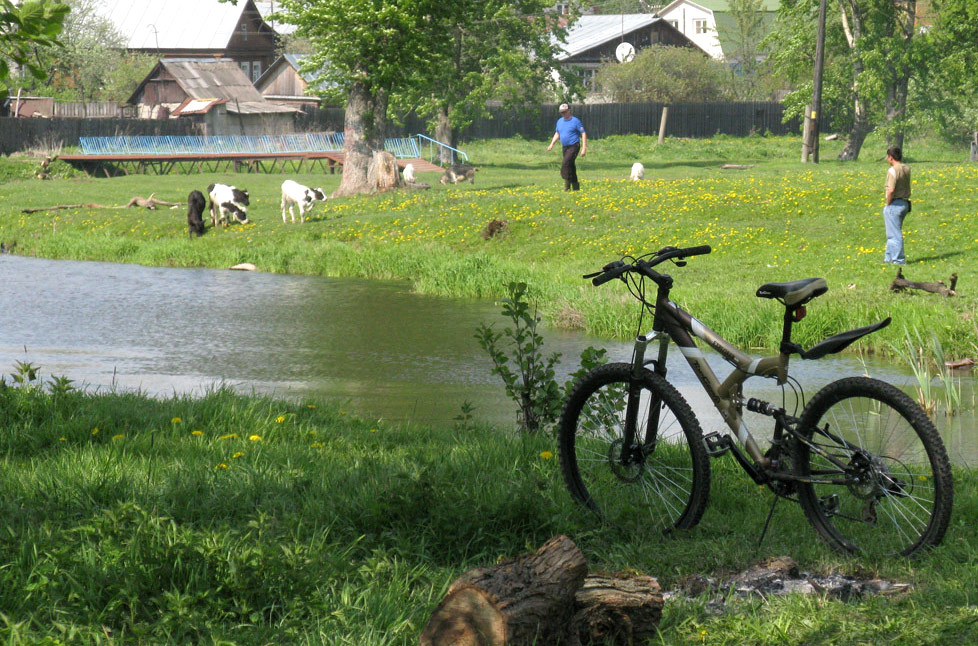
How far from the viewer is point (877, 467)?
4.56 m

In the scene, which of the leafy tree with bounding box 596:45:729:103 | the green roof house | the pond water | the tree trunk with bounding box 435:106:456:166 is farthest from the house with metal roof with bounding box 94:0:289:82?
the pond water

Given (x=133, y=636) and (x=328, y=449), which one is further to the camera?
(x=328, y=449)

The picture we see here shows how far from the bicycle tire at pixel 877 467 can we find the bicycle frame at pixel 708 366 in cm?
24

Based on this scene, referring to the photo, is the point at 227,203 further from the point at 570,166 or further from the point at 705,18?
the point at 705,18

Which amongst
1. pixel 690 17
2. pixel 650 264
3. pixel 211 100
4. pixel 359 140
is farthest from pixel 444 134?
pixel 690 17

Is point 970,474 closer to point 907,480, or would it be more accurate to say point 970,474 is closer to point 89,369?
point 907,480

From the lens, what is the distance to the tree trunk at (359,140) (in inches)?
1168

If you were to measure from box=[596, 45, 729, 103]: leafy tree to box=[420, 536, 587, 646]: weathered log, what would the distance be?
213 feet

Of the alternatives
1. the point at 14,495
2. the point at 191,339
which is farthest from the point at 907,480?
the point at 191,339

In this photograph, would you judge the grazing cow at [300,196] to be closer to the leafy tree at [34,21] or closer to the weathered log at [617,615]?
the leafy tree at [34,21]

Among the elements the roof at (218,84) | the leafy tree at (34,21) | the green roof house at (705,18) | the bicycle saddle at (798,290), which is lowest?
the bicycle saddle at (798,290)

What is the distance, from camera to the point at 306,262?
68.0ft

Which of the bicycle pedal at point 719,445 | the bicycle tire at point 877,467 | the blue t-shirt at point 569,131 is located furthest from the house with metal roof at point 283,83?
the bicycle tire at point 877,467

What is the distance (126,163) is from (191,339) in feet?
124
